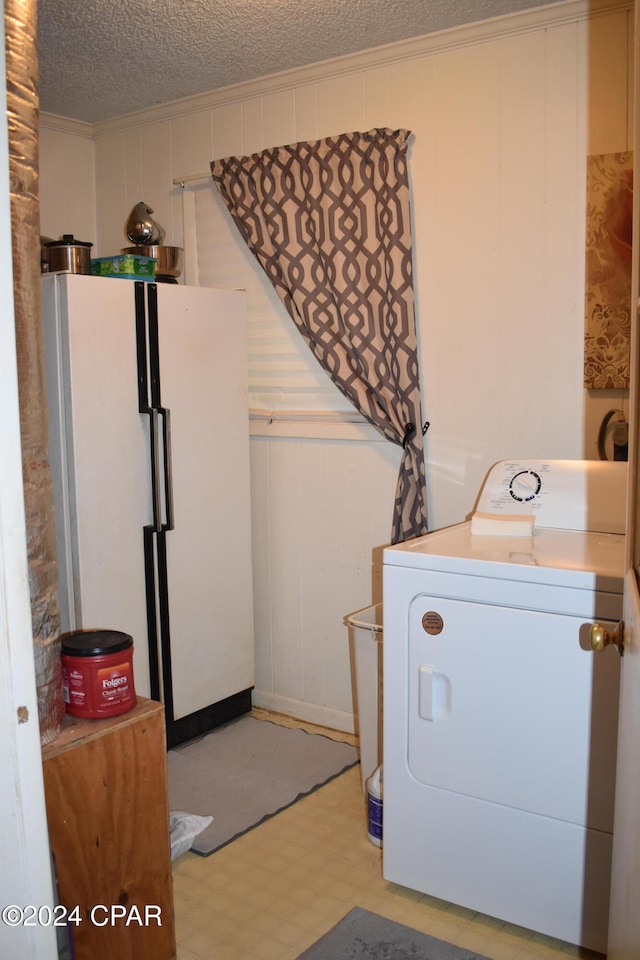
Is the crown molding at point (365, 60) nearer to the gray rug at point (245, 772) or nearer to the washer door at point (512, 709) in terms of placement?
the washer door at point (512, 709)

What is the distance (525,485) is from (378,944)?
1.29 m

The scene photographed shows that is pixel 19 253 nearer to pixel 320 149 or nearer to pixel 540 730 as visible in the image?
pixel 540 730

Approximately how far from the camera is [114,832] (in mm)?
1755

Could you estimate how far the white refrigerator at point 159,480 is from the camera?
8.88 feet

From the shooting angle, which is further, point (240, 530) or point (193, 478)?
point (240, 530)

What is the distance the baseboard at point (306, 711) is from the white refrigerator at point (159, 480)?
0.09 metres

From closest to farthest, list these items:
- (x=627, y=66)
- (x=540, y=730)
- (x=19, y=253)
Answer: (x=19, y=253) → (x=540, y=730) → (x=627, y=66)

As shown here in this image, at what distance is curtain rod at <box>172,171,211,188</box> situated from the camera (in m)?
3.37

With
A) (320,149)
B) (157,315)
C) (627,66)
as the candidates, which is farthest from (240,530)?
(627,66)

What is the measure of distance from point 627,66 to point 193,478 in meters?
1.95

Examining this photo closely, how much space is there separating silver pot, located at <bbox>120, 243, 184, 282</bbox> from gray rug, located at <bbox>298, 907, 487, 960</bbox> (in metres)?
2.35

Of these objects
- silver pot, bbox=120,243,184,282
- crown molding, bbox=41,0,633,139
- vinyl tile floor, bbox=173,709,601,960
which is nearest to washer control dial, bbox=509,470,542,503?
vinyl tile floor, bbox=173,709,601,960

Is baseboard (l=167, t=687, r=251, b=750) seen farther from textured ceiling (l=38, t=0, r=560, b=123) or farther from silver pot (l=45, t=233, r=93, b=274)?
textured ceiling (l=38, t=0, r=560, b=123)

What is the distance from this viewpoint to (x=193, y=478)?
3.08 m
